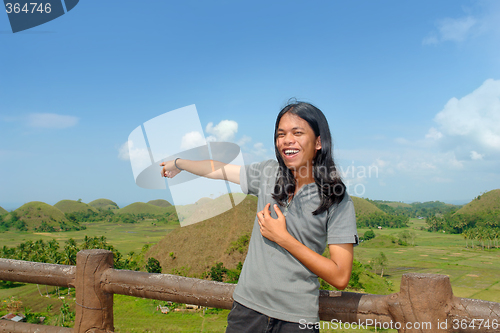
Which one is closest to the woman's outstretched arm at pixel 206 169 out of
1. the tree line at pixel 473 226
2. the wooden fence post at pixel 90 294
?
the wooden fence post at pixel 90 294

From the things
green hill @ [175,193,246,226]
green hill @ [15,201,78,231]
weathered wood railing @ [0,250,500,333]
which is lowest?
weathered wood railing @ [0,250,500,333]

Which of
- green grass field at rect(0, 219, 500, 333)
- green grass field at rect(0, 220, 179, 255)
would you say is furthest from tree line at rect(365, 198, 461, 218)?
green grass field at rect(0, 220, 179, 255)

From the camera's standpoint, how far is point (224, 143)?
2965mm

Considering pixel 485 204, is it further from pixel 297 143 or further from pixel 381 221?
pixel 297 143

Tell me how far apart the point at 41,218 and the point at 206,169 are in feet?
308

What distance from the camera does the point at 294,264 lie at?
1.56 metres

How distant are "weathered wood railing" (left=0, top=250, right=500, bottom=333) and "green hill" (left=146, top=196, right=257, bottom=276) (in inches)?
1015

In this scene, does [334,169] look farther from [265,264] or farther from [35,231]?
[35,231]

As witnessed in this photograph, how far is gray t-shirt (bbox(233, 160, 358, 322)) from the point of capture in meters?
1.54

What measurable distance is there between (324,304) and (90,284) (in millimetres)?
1900

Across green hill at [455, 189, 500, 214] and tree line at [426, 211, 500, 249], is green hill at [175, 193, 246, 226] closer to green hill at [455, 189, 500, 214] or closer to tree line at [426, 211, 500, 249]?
tree line at [426, 211, 500, 249]

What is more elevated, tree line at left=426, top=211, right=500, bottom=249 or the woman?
the woman

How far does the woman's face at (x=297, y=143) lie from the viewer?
5.64 feet

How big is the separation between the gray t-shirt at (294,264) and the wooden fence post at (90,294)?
1515 mm
